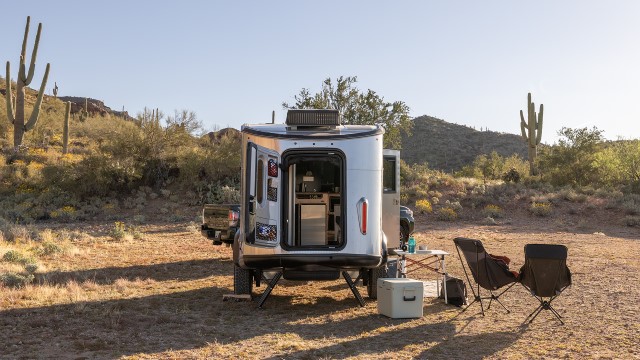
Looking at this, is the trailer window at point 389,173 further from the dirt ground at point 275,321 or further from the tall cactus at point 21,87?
the tall cactus at point 21,87

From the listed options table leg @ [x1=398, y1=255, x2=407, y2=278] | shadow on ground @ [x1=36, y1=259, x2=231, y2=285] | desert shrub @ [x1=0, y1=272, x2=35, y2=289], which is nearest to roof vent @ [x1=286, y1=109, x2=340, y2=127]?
table leg @ [x1=398, y1=255, x2=407, y2=278]

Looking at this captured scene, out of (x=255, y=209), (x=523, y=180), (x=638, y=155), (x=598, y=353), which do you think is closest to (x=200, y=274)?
(x=255, y=209)

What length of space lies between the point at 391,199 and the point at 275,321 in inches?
165

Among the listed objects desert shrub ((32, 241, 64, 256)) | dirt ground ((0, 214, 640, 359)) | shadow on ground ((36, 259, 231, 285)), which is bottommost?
dirt ground ((0, 214, 640, 359))

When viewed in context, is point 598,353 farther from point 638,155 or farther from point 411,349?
point 638,155

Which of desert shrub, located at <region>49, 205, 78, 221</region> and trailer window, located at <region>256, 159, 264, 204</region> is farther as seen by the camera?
desert shrub, located at <region>49, 205, 78, 221</region>

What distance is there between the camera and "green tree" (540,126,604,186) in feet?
109

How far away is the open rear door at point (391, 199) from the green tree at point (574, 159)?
79.8 ft

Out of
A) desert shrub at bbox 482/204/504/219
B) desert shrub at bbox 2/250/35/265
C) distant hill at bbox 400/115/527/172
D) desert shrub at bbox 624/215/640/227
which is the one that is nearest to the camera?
desert shrub at bbox 2/250/35/265

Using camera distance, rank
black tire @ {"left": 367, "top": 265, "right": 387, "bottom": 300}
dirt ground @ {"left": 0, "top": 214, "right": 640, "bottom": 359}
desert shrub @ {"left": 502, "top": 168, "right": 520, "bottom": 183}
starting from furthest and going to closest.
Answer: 1. desert shrub @ {"left": 502, "top": 168, "right": 520, "bottom": 183}
2. black tire @ {"left": 367, "top": 265, "right": 387, "bottom": 300}
3. dirt ground @ {"left": 0, "top": 214, "right": 640, "bottom": 359}

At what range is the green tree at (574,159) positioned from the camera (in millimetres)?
33375

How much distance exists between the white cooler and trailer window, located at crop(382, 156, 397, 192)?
3.38m

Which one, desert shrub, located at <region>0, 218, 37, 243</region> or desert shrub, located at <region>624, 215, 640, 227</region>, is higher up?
desert shrub, located at <region>624, 215, 640, 227</region>

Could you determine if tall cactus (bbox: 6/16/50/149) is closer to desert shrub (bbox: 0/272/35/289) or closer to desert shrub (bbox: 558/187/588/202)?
desert shrub (bbox: 0/272/35/289)
